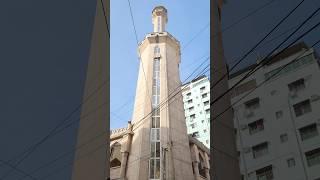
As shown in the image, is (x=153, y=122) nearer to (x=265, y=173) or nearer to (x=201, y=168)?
(x=201, y=168)

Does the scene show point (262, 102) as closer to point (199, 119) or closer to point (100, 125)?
point (100, 125)

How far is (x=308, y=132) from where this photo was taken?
1831 cm

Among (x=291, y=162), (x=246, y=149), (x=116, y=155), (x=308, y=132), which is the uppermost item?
(x=116, y=155)

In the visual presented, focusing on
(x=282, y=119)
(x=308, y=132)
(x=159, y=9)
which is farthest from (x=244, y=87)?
(x=159, y=9)

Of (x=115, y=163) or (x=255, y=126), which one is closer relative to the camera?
(x=255, y=126)

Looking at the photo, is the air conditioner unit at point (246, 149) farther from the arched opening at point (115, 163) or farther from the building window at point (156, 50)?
the building window at point (156, 50)

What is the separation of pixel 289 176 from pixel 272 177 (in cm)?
73

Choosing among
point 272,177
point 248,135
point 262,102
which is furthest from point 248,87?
point 272,177

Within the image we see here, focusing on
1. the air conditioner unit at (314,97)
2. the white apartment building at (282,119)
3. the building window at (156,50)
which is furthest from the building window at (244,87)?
the building window at (156,50)

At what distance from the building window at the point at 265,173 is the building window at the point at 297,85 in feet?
14.9

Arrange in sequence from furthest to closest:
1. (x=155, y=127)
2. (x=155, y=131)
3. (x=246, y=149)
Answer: (x=155, y=127), (x=155, y=131), (x=246, y=149)

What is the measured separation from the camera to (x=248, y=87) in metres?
21.6

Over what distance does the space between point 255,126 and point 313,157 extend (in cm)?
351

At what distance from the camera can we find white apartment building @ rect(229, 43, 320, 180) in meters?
17.4
